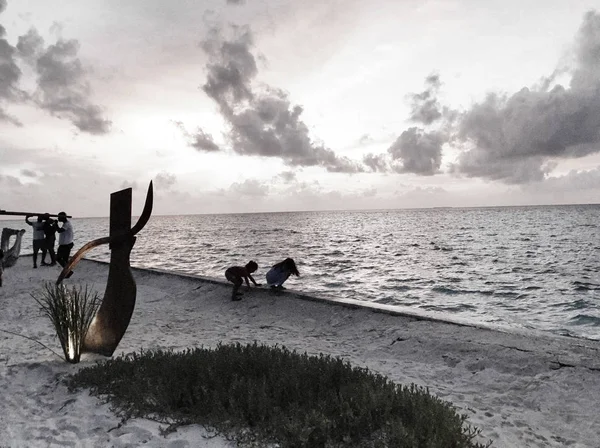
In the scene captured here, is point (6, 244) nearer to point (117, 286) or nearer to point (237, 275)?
point (237, 275)

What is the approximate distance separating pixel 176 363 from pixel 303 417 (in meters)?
2.06

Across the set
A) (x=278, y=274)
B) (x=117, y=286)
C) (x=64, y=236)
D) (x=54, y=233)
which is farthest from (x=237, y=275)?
(x=54, y=233)

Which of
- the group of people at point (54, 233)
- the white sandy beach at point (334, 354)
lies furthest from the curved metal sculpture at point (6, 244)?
the white sandy beach at point (334, 354)

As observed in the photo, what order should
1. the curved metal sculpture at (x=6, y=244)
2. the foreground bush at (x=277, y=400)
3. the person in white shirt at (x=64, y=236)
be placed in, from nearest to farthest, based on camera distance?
1. the foreground bush at (x=277, y=400)
2. the person in white shirt at (x=64, y=236)
3. the curved metal sculpture at (x=6, y=244)

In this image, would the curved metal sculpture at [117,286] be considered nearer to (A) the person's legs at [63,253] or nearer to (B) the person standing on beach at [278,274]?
(B) the person standing on beach at [278,274]

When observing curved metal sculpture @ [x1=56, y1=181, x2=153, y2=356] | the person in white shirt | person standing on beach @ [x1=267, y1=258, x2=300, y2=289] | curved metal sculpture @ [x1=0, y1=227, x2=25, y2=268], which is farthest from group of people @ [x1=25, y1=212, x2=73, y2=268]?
curved metal sculpture @ [x1=56, y1=181, x2=153, y2=356]

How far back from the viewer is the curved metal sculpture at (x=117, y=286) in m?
6.19

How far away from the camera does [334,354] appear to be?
6809 millimetres

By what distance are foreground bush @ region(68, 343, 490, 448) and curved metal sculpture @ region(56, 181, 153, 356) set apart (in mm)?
921

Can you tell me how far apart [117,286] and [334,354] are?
3835mm

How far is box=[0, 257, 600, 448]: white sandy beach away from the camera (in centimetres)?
417

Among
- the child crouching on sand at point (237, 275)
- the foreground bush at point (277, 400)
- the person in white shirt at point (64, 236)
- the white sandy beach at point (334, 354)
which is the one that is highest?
the person in white shirt at point (64, 236)

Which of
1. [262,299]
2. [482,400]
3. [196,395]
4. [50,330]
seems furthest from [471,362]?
[50,330]

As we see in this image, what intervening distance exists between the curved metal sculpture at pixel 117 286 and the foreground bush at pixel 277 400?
0.92 m
